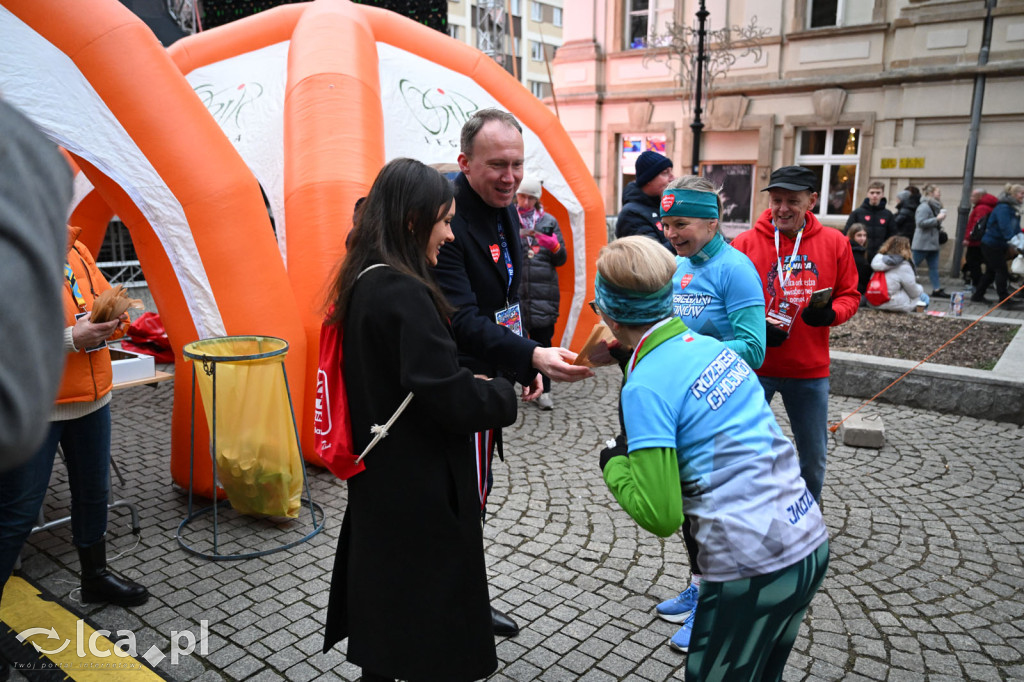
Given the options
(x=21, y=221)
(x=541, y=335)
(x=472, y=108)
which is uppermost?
(x=472, y=108)

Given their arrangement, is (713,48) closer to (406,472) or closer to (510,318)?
(510,318)

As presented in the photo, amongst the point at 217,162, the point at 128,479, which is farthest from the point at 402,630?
the point at 128,479

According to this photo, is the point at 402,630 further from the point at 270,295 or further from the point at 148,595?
the point at 270,295

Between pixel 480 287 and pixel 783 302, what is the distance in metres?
1.66

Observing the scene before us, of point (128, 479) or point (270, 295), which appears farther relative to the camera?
point (128, 479)

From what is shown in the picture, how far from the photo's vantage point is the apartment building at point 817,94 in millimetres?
14328

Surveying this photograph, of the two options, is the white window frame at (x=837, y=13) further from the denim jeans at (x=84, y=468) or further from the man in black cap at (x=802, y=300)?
the denim jeans at (x=84, y=468)

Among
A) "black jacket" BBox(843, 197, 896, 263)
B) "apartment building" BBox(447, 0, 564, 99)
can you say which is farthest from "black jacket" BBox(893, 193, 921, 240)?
"apartment building" BBox(447, 0, 564, 99)

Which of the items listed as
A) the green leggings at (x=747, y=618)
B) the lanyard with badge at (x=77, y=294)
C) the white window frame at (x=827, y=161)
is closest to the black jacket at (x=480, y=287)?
the green leggings at (x=747, y=618)

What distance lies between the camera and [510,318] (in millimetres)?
2994

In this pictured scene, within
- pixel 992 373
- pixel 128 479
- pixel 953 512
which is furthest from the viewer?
pixel 992 373

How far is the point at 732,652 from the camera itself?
1847 millimetres

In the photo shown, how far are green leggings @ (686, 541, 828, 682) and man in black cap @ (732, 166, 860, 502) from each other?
1714 millimetres

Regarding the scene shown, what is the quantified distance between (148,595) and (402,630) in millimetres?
1949
